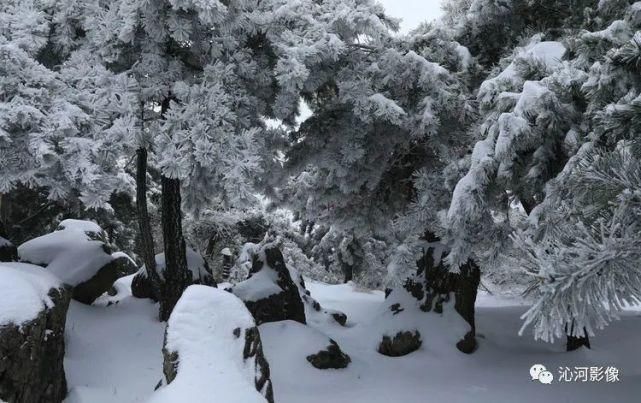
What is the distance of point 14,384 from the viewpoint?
468 centimetres

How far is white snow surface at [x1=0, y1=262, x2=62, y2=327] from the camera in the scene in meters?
4.79

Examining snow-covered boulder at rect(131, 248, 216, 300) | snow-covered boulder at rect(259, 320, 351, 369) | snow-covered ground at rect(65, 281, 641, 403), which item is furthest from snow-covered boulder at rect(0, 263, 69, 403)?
snow-covered boulder at rect(131, 248, 216, 300)

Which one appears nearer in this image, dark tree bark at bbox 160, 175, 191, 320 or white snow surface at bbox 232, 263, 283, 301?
dark tree bark at bbox 160, 175, 191, 320

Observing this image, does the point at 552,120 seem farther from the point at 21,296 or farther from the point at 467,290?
the point at 467,290

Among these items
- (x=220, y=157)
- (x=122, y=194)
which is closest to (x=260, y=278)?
(x=220, y=157)

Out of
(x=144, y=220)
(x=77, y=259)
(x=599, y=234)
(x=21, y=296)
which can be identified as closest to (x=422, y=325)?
(x=144, y=220)

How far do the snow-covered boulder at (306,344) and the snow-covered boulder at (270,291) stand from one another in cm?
63

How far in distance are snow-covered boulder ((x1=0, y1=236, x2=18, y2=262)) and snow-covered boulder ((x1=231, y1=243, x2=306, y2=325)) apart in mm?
3561

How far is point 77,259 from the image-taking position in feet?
28.2

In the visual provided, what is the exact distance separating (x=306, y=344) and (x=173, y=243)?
2704 millimetres

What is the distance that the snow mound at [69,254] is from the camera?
8258 mm

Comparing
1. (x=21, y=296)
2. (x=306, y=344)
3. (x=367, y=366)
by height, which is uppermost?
(x=21, y=296)

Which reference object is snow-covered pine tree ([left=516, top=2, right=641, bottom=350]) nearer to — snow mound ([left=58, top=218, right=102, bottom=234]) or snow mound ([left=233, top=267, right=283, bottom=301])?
snow mound ([left=233, top=267, right=283, bottom=301])

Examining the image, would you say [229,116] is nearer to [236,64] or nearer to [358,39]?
[236,64]
